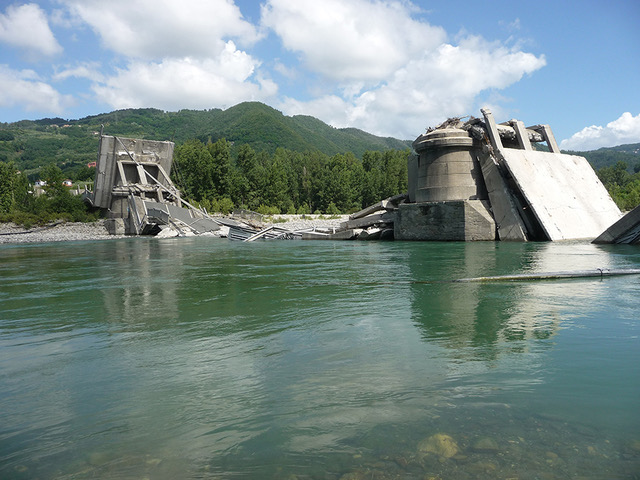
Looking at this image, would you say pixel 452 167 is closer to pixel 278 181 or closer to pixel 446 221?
pixel 446 221

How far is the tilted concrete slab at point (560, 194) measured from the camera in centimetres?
1691

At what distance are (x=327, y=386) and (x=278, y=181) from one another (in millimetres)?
51127

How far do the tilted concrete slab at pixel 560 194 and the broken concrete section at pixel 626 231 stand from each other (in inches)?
79.6

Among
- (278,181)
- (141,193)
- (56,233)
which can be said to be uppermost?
(278,181)

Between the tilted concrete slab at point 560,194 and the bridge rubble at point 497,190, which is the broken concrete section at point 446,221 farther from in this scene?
the tilted concrete slab at point 560,194

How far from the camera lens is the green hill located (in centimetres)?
13612

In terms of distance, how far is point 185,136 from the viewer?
15725 centimetres

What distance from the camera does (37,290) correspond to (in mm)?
8102

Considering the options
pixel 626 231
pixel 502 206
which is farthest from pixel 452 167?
pixel 626 231

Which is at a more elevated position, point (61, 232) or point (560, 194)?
point (560, 194)

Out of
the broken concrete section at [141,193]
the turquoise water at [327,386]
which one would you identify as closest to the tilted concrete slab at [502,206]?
the turquoise water at [327,386]

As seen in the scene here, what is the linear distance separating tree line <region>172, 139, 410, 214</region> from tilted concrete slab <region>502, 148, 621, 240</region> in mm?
32722

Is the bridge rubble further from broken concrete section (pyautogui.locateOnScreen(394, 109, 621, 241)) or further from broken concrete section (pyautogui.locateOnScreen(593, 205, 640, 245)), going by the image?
broken concrete section (pyautogui.locateOnScreen(593, 205, 640, 245))

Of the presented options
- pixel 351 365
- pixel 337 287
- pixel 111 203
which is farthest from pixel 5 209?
pixel 351 365
